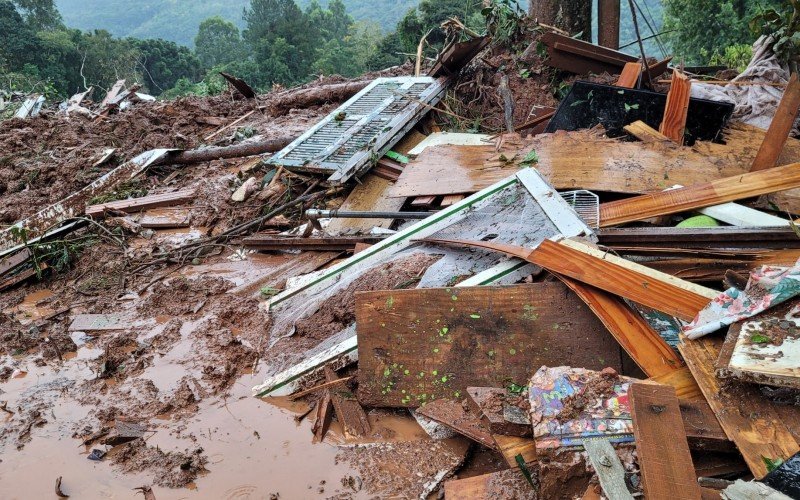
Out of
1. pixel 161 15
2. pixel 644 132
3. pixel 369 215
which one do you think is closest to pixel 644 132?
pixel 644 132

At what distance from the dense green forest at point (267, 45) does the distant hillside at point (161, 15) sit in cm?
4648

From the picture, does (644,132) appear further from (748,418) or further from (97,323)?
(97,323)

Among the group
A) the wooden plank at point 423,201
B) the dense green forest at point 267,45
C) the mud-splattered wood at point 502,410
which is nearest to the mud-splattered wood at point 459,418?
the mud-splattered wood at point 502,410

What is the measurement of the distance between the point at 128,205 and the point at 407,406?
4588mm

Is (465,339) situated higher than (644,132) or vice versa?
(644,132)

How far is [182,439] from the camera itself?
2.88 metres

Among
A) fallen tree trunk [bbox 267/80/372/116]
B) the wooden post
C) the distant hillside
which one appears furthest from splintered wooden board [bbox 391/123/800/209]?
the distant hillside

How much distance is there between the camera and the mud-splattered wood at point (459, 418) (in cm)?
243

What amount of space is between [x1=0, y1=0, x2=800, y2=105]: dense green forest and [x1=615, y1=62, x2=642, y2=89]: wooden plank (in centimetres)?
184

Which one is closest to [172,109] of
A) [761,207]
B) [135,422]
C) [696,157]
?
[135,422]

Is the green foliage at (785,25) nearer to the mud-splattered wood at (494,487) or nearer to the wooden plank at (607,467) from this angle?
the wooden plank at (607,467)

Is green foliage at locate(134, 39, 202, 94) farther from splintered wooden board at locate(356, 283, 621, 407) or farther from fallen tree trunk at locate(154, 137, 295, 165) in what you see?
splintered wooden board at locate(356, 283, 621, 407)

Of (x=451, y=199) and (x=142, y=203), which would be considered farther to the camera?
(x=142, y=203)

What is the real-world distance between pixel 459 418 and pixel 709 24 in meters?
20.9
